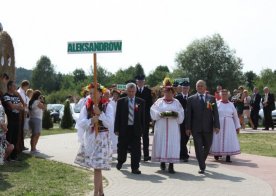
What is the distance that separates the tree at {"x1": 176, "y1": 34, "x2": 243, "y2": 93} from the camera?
81.3 meters

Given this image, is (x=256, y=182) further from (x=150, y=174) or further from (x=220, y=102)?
(x=220, y=102)

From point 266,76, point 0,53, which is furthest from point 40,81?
point 0,53

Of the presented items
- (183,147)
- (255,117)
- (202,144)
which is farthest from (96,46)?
(255,117)

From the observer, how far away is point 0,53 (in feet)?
50.4

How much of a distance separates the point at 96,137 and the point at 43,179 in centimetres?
252

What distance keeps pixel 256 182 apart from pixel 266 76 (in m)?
82.8

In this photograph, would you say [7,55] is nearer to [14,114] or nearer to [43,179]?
[14,114]

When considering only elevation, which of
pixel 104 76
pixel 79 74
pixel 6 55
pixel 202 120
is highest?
pixel 79 74

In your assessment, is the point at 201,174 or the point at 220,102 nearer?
the point at 201,174

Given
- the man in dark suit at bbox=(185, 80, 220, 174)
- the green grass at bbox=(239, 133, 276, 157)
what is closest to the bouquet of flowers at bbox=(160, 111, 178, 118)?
the man in dark suit at bbox=(185, 80, 220, 174)

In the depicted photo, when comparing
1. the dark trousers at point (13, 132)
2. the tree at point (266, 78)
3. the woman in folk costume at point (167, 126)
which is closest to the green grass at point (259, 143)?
the woman in folk costume at point (167, 126)

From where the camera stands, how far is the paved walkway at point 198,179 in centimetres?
946

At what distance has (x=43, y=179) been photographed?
34.7ft

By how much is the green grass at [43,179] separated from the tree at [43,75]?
365 ft
